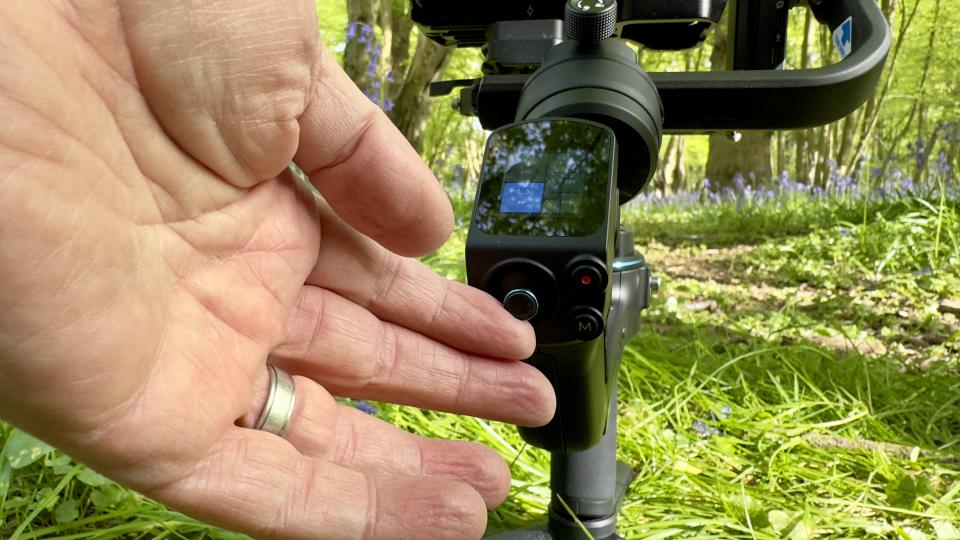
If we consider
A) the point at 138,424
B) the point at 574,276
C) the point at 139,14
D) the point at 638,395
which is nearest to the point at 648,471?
the point at 638,395

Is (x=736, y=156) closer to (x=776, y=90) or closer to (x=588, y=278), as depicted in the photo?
(x=776, y=90)

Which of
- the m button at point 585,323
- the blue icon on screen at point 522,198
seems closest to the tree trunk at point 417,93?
the blue icon on screen at point 522,198

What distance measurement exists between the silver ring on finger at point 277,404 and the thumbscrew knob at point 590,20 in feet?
1.89

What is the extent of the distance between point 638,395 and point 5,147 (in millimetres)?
1651

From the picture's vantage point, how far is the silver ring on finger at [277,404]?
830 millimetres

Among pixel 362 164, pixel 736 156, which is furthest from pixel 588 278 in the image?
pixel 736 156

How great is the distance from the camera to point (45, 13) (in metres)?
0.62

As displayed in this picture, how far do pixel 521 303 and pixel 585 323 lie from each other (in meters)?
0.08

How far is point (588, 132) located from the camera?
2.78ft

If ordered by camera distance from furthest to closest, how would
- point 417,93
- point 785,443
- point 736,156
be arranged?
point 736,156 → point 417,93 → point 785,443

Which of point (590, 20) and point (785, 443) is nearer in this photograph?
point (590, 20)

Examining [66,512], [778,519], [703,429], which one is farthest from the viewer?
[703,429]

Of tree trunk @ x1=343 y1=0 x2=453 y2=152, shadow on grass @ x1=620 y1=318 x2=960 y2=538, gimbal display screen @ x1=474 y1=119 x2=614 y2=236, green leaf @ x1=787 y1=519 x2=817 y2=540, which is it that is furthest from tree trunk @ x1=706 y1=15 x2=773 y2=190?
gimbal display screen @ x1=474 y1=119 x2=614 y2=236

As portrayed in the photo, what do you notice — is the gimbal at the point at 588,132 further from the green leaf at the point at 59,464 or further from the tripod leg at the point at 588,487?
the green leaf at the point at 59,464
